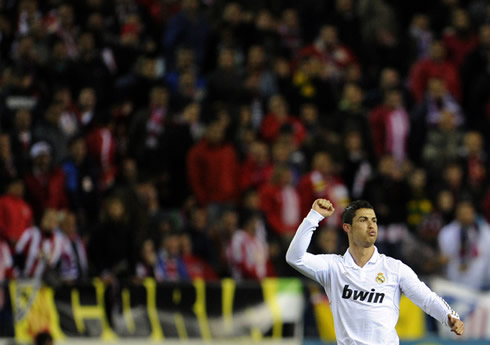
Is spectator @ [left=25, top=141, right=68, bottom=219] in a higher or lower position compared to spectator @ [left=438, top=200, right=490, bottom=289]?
higher

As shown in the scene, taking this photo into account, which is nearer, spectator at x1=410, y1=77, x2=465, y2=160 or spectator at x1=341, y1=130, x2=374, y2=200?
spectator at x1=341, y1=130, x2=374, y2=200

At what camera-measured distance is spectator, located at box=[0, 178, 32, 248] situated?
1388 cm

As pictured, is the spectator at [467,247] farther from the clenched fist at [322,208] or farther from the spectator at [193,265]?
the clenched fist at [322,208]

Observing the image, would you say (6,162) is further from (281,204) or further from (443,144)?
(443,144)

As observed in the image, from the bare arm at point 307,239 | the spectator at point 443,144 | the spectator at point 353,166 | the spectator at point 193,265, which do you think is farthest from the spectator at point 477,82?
the bare arm at point 307,239

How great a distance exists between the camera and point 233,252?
571 inches

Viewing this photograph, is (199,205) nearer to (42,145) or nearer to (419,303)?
(42,145)

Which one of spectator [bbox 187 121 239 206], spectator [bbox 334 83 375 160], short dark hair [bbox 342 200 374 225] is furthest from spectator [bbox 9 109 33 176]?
short dark hair [bbox 342 200 374 225]

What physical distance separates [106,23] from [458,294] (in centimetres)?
797

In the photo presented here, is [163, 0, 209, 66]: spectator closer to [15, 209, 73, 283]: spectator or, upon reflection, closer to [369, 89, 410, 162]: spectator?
[369, 89, 410, 162]: spectator

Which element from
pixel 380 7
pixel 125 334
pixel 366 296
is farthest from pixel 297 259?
pixel 380 7

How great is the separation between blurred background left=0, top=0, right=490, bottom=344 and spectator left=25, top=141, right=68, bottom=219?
0.02 meters

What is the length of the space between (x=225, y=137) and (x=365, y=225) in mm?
8174

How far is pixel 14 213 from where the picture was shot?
45.8 feet
